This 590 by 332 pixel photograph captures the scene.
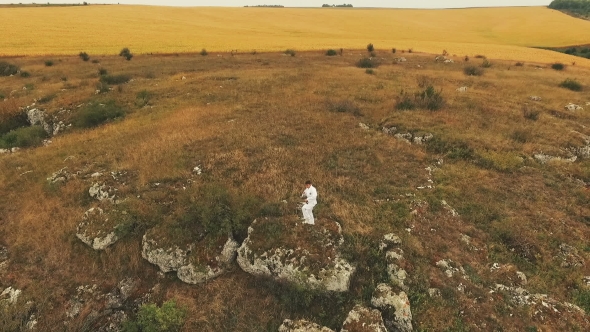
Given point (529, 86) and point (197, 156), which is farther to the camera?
point (529, 86)

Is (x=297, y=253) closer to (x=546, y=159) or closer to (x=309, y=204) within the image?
(x=309, y=204)

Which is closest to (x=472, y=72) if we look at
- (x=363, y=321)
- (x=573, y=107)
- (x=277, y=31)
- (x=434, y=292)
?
(x=573, y=107)

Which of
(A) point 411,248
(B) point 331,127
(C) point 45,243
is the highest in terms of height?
(B) point 331,127

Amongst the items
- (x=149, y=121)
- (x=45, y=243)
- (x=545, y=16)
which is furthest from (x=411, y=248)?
(x=545, y=16)

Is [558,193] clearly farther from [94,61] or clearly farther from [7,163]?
[94,61]

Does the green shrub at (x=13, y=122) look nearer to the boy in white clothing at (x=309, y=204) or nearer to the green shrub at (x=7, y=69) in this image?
the green shrub at (x=7, y=69)

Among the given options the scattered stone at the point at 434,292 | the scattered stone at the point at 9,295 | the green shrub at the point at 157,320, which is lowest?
the scattered stone at the point at 9,295

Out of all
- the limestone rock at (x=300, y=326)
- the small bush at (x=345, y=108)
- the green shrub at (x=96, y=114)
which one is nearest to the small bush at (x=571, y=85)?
the small bush at (x=345, y=108)
